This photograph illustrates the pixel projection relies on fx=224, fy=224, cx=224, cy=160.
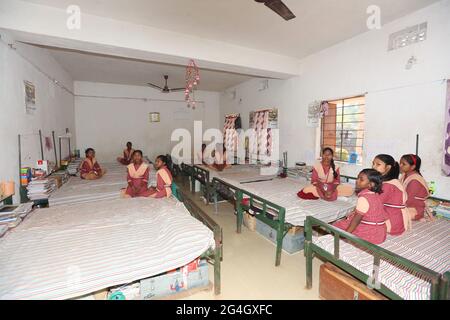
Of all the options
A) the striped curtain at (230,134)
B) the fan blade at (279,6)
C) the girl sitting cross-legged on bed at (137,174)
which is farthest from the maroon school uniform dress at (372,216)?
the striped curtain at (230,134)

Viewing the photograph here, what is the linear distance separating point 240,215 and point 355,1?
10.2ft

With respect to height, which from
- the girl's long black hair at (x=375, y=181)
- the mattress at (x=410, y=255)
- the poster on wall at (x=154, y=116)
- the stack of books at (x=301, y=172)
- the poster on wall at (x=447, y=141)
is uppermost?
the poster on wall at (x=154, y=116)

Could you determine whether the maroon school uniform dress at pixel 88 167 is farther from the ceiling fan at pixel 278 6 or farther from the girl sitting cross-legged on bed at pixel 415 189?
the girl sitting cross-legged on bed at pixel 415 189

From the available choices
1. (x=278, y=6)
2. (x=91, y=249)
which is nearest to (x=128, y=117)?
(x=91, y=249)

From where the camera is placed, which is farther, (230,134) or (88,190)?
(230,134)

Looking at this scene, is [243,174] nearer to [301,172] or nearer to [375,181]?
[301,172]

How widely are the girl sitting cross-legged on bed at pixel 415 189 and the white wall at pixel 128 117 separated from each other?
6.65 metres

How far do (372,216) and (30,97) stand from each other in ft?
15.1

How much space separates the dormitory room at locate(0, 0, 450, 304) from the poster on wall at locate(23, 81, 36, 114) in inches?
1.5

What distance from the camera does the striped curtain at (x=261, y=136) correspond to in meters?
5.78

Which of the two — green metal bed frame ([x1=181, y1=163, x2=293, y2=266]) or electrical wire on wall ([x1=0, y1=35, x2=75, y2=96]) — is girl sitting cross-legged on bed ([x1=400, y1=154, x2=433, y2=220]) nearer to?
green metal bed frame ([x1=181, y1=163, x2=293, y2=266])

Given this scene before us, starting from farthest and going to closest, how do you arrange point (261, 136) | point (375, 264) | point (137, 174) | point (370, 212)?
point (261, 136), point (137, 174), point (370, 212), point (375, 264)

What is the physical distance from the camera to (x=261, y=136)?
19.8ft
